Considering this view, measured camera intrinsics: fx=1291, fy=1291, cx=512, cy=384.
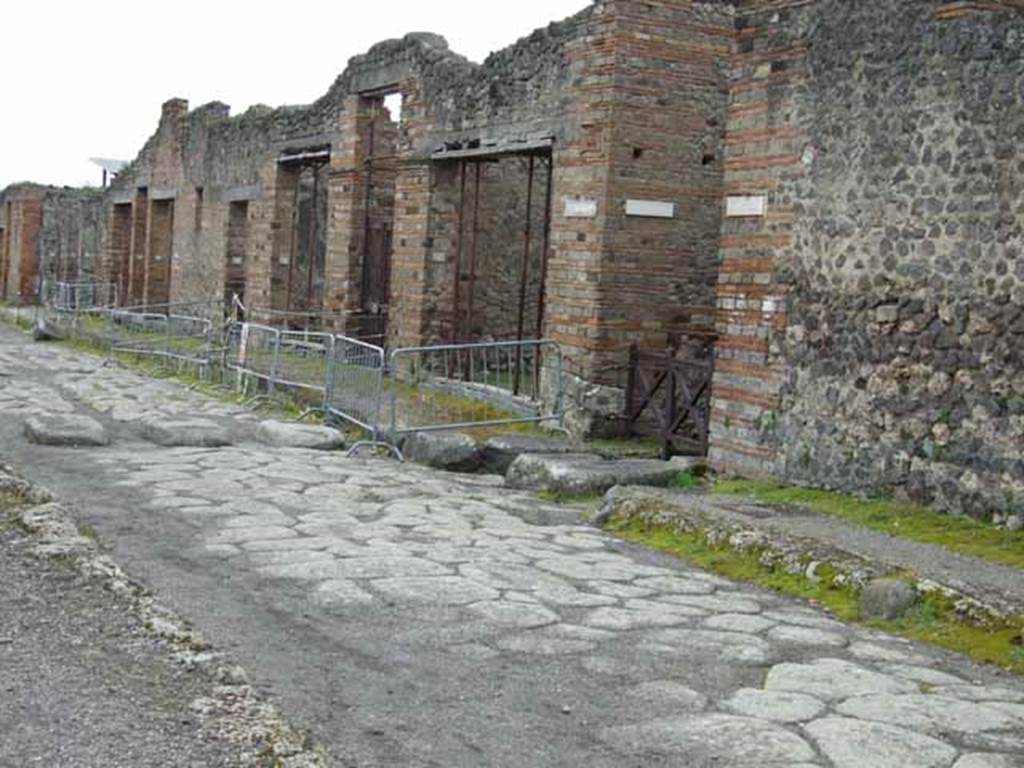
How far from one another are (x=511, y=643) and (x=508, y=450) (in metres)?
5.22

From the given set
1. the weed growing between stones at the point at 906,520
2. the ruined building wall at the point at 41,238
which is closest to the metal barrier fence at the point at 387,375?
the weed growing between stones at the point at 906,520

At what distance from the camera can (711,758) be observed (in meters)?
3.95

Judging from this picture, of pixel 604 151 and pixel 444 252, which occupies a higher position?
pixel 604 151

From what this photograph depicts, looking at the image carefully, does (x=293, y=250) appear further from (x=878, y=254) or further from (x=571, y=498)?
(x=878, y=254)

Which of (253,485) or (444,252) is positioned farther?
(444,252)

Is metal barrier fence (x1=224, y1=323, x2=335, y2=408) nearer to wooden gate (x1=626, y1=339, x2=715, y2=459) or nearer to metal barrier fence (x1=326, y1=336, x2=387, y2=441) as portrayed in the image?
metal barrier fence (x1=326, y1=336, x2=387, y2=441)

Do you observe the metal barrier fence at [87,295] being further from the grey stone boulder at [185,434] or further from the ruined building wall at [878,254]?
the ruined building wall at [878,254]

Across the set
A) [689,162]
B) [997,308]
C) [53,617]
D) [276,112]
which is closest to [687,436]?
[689,162]

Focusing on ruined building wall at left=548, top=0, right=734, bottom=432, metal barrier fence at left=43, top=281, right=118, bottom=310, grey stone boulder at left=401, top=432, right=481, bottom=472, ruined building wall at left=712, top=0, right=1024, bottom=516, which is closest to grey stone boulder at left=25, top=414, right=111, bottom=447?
grey stone boulder at left=401, top=432, right=481, bottom=472

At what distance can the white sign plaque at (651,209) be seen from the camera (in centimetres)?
1148

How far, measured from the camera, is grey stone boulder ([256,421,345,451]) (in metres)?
10.9

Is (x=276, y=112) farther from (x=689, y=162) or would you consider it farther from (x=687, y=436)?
(x=687, y=436)

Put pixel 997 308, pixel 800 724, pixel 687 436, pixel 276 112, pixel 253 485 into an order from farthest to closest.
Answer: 1. pixel 276 112
2. pixel 687 436
3. pixel 253 485
4. pixel 997 308
5. pixel 800 724

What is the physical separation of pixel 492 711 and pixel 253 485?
14.9ft
